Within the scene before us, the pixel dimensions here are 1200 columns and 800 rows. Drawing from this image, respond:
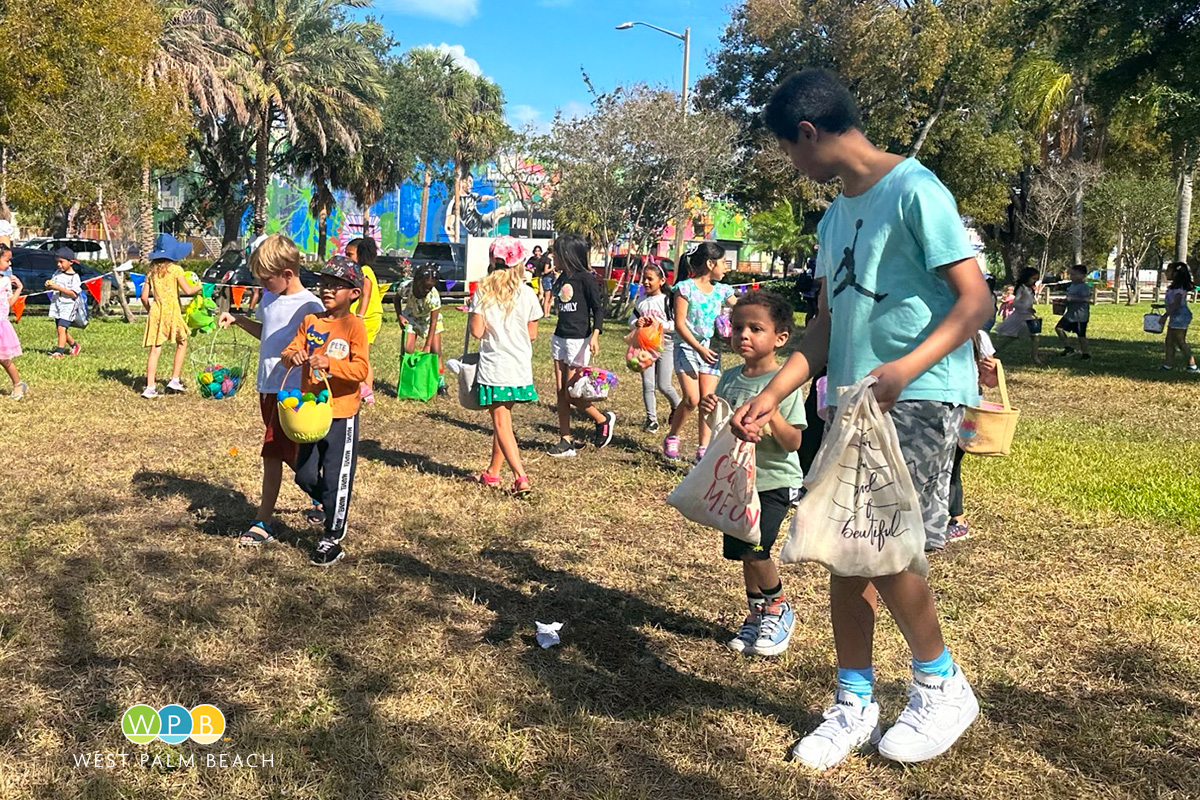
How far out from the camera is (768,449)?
11.7 feet

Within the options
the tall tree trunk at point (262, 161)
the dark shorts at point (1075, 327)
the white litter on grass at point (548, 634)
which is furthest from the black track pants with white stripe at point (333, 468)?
the tall tree trunk at point (262, 161)

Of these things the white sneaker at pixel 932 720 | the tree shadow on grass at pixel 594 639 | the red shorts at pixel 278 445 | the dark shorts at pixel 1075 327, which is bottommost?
the tree shadow on grass at pixel 594 639

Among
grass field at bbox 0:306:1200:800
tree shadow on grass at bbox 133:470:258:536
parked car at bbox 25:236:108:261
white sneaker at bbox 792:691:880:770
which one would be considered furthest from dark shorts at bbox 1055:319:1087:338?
parked car at bbox 25:236:108:261

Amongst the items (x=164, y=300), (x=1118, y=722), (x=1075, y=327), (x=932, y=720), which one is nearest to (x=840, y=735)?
(x=932, y=720)

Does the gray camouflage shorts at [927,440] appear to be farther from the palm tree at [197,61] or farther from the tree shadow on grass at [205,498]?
the palm tree at [197,61]

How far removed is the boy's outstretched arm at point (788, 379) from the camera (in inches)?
107

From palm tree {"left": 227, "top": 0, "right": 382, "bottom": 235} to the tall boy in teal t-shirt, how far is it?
26.7m

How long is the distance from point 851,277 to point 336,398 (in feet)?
9.27

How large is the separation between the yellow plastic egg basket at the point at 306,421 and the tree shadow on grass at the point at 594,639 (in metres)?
0.84

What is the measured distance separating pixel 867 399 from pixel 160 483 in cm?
525

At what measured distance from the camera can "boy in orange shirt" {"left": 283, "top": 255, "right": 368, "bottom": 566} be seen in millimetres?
4492

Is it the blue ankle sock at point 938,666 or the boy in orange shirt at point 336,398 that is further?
the boy in orange shirt at point 336,398

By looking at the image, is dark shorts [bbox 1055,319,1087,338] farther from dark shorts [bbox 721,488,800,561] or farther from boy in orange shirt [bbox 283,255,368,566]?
boy in orange shirt [bbox 283,255,368,566]

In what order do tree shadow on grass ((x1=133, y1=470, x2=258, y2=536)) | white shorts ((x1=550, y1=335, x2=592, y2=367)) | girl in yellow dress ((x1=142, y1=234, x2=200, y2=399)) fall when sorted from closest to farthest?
1. tree shadow on grass ((x1=133, y1=470, x2=258, y2=536))
2. white shorts ((x1=550, y1=335, x2=592, y2=367))
3. girl in yellow dress ((x1=142, y1=234, x2=200, y2=399))
